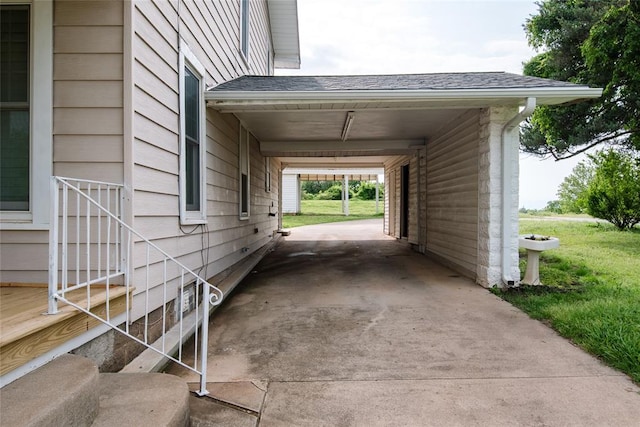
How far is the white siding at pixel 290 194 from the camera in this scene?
23628 millimetres

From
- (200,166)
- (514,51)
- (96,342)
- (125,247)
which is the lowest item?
(96,342)

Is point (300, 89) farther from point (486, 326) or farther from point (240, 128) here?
point (486, 326)

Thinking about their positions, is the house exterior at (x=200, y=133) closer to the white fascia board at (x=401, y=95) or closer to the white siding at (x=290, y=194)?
the white fascia board at (x=401, y=95)

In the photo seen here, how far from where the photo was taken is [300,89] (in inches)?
191

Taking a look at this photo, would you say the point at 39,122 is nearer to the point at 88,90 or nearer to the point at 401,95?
the point at 88,90

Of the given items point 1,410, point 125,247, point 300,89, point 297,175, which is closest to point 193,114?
point 300,89

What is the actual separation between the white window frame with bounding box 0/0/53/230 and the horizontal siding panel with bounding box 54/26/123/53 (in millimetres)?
60

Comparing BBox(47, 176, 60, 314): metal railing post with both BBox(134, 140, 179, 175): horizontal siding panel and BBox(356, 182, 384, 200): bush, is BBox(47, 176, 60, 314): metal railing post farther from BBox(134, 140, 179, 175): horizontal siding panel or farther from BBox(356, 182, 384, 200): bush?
BBox(356, 182, 384, 200): bush

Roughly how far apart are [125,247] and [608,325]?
13.4 feet

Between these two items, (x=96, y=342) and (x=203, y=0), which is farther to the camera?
(x=203, y=0)

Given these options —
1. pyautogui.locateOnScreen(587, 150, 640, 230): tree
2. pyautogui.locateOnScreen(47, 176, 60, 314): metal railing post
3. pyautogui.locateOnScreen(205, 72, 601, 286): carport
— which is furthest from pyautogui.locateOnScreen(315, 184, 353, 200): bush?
pyautogui.locateOnScreen(47, 176, 60, 314): metal railing post

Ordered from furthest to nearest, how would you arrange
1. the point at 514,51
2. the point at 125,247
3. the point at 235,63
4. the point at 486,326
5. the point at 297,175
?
the point at 297,175, the point at 514,51, the point at 235,63, the point at 486,326, the point at 125,247

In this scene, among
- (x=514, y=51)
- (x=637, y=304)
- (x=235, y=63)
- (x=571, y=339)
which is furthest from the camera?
(x=514, y=51)

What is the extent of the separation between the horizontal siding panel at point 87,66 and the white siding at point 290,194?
67.7 ft
